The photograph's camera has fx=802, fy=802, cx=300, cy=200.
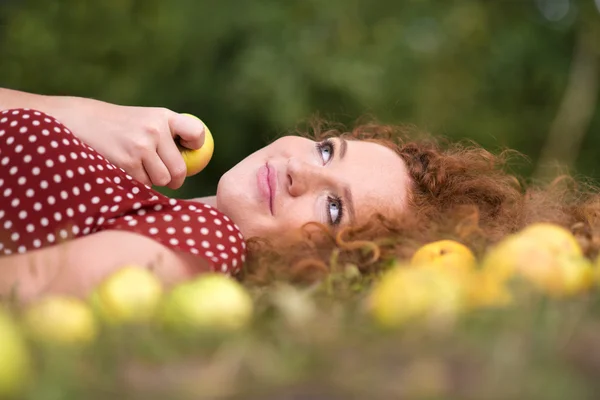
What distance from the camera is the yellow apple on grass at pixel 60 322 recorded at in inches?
31.5

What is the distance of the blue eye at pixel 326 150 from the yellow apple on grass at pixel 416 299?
77 centimetres

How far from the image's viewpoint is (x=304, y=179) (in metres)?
1.60

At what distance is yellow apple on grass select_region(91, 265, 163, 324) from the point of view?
88cm

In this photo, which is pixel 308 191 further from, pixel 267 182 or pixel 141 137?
pixel 141 137

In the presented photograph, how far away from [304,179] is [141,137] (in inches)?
13.1

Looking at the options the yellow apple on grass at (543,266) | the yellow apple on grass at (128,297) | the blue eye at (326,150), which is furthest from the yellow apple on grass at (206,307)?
the blue eye at (326,150)

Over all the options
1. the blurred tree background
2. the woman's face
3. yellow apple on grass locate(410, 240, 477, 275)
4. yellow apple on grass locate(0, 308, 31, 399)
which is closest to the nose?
the woman's face

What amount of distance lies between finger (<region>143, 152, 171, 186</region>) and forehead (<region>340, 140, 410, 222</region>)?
1.18ft

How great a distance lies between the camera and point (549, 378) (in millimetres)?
701

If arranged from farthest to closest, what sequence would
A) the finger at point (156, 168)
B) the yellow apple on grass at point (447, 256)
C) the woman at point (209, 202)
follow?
the finger at point (156, 168)
the woman at point (209, 202)
the yellow apple on grass at point (447, 256)

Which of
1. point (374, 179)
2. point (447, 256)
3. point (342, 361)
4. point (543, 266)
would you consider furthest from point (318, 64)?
point (342, 361)

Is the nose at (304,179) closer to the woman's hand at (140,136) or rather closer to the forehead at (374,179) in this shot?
the forehead at (374,179)

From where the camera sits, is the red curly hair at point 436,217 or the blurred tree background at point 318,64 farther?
the blurred tree background at point 318,64

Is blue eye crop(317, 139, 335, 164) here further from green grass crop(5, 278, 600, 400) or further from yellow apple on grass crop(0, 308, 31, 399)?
yellow apple on grass crop(0, 308, 31, 399)
